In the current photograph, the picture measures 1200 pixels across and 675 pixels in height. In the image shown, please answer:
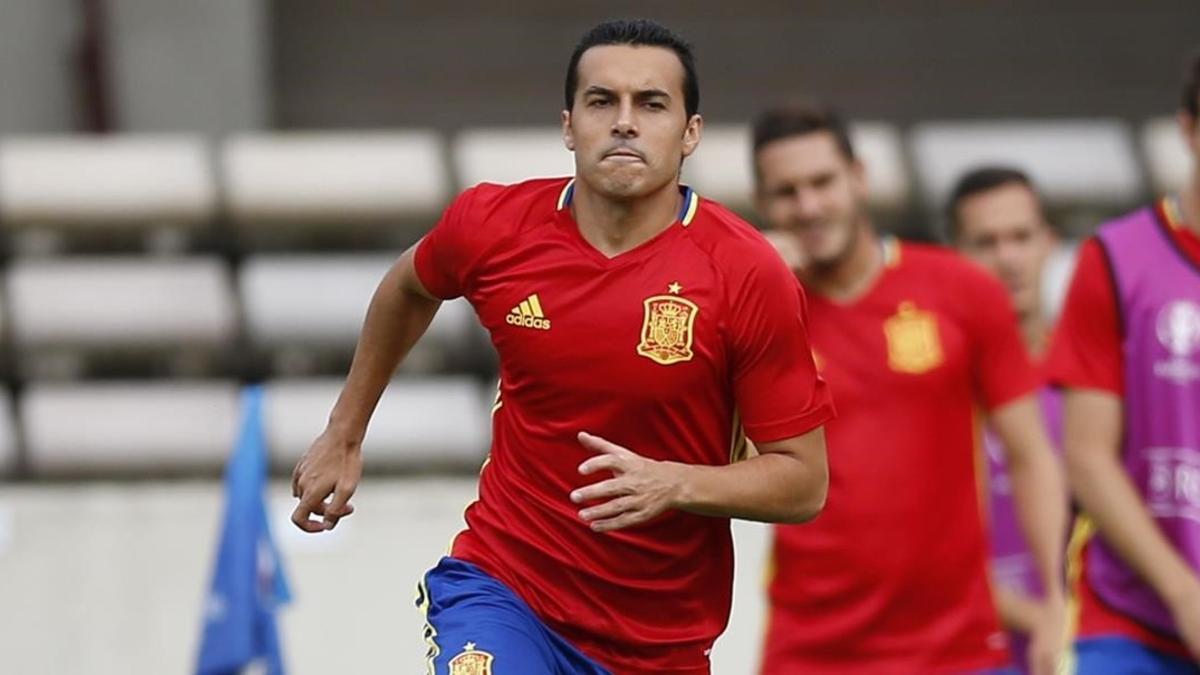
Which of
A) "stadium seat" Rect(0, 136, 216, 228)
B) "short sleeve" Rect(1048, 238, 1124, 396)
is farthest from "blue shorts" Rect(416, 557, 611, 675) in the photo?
"stadium seat" Rect(0, 136, 216, 228)

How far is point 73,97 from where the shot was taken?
12094 millimetres

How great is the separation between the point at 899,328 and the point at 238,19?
5.64 meters

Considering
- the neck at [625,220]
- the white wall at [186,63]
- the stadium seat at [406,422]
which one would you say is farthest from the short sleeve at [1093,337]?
the white wall at [186,63]

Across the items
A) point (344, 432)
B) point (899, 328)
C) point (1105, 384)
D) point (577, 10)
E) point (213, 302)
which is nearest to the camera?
point (344, 432)

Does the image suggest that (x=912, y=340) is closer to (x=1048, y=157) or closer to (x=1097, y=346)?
(x=1097, y=346)

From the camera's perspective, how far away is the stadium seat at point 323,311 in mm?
11430

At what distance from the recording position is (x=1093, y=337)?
6.08 m

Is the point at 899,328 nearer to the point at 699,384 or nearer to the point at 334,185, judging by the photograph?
the point at 699,384

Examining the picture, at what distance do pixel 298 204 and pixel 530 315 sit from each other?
6760 millimetres

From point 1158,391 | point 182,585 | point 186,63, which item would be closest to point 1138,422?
point 1158,391

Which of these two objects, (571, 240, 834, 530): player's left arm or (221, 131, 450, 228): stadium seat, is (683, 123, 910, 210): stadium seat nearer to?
(221, 131, 450, 228): stadium seat

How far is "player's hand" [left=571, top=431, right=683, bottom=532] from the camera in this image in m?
4.59

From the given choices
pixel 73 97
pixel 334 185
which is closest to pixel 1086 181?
pixel 334 185

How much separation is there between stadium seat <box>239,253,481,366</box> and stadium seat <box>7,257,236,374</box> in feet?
0.50
